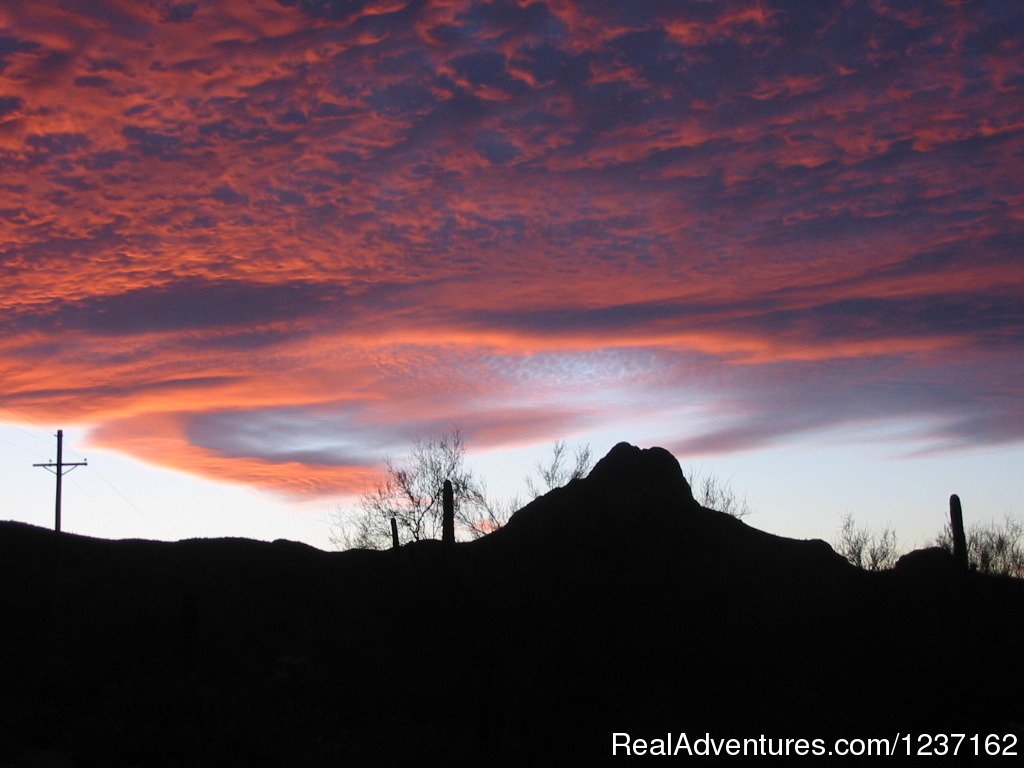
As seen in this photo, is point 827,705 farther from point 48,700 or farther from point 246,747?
point 48,700

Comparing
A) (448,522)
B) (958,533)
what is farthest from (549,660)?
(958,533)

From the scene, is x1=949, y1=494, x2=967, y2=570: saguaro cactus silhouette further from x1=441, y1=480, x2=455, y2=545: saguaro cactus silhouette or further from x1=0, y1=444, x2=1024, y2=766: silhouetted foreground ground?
x1=441, y1=480, x2=455, y2=545: saguaro cactus silhouette

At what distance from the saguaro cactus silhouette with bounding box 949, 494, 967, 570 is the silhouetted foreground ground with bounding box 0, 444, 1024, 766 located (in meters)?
0.52

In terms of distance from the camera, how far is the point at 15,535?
42438 mm

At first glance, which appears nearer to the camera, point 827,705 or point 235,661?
point 827,705

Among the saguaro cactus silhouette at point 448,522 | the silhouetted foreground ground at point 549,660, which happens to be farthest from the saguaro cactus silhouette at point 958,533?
the saguaro cactus silhouette at point 448,522

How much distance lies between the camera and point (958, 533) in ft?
74.7

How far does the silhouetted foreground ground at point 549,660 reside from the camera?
1356 cm

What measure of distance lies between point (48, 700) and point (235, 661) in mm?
5464

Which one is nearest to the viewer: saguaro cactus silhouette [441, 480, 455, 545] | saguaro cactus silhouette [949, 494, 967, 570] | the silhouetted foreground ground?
the silhouetted foreground ground

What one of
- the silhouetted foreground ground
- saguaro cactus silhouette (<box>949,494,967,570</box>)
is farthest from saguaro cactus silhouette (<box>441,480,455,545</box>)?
saguaro cactus silhouette (<box>949,494,967,570</box>)

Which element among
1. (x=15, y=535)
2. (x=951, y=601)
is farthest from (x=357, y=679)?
(x=15, y=535)

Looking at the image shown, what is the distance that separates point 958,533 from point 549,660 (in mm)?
11252

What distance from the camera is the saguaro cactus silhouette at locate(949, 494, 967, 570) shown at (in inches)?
860
